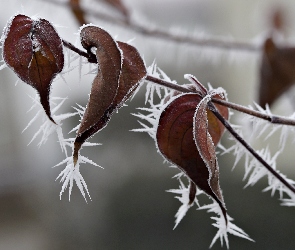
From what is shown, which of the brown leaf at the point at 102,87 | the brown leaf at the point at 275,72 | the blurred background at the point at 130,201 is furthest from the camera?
the blurred background at the point at 130,201

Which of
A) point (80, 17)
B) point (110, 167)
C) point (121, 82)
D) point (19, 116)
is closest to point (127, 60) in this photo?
point (121, 82)

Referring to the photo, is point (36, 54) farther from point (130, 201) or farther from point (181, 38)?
point (130, 201)

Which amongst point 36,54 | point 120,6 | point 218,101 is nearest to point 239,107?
point 218,101

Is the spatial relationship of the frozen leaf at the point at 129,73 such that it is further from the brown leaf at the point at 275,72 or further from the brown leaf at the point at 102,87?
the brown leaf at the point at 275,72

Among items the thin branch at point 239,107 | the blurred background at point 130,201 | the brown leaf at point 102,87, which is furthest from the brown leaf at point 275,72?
the blurred background at point 130,201

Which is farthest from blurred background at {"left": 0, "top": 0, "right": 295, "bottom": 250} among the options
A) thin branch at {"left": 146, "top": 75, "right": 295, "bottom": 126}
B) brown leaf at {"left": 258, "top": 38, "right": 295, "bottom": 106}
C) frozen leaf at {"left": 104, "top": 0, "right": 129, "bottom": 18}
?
thin branch at {"left": 146, "top": 75, "right": 295, "bottom": 126}
